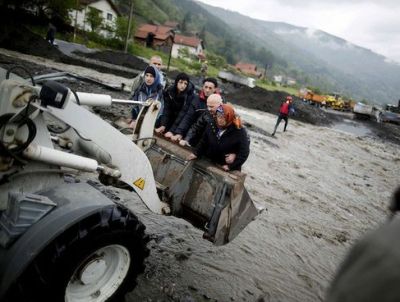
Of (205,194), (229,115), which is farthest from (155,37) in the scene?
(205,194)

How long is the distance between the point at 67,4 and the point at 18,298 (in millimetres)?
41008

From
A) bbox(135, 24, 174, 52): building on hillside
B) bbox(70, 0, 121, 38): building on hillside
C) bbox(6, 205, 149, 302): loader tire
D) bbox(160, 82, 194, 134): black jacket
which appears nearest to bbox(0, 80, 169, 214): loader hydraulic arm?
bbox(6, 205, 149, 302): loader tire

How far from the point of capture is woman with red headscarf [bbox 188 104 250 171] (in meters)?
4.30

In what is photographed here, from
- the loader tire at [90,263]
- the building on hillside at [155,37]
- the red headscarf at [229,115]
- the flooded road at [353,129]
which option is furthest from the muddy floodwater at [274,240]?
the building on hillside at [155,37]

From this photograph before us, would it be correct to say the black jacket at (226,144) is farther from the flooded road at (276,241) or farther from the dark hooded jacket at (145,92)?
the dark hooded jacket at (145,92)

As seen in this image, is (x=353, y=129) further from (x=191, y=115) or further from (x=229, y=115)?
(x=229, y=115)

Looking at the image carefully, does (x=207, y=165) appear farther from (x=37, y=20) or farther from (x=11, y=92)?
(x=37, y=20)

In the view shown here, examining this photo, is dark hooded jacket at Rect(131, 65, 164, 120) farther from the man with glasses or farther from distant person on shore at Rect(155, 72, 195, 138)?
the man with glasses

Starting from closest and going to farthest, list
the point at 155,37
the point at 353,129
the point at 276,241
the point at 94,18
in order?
the point at 276,241
the point at 353,129
the point at 94,18
the point at 155,37

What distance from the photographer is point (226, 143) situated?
171 inches

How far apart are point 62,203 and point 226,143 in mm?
2276

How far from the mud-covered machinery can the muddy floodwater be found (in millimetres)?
860

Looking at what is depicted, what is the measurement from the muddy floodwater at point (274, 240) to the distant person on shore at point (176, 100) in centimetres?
140

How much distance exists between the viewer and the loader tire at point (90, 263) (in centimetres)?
234
